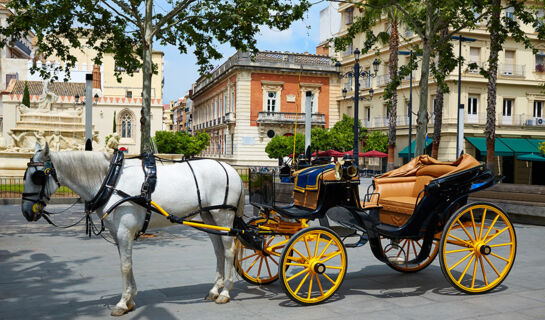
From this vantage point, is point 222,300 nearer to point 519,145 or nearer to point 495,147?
point 495,147

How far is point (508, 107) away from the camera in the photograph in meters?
35.0

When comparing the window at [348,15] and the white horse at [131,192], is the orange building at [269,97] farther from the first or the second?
the white horse at [131,192]

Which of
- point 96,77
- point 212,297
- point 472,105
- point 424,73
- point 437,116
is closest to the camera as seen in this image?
point 212,297

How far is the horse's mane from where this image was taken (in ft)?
16.6

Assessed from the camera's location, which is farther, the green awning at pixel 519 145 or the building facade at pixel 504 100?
the building facade at pixel 504 100

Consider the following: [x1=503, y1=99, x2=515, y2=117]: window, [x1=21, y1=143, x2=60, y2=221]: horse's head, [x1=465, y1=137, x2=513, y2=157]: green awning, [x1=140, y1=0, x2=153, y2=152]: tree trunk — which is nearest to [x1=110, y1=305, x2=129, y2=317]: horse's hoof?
[x1=21, y1=143, x2=60, y2=221]: horse's head

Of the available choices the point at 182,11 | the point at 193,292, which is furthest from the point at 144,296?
the point at 182,11

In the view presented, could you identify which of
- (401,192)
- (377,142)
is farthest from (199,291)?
(377,142)

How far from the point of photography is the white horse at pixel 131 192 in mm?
4953

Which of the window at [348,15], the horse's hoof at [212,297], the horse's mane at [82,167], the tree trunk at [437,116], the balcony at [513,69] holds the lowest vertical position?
the horse's hoof at [212,297]

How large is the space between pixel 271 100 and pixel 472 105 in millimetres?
18684

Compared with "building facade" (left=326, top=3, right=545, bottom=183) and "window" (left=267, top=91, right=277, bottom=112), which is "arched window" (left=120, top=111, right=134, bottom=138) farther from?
"building facade" (left=326, top=3, right=545, bottom=183)

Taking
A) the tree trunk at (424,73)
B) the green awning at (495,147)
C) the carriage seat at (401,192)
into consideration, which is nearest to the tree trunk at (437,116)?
the green awning at (495,147)

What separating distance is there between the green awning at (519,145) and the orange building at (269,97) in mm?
16916
